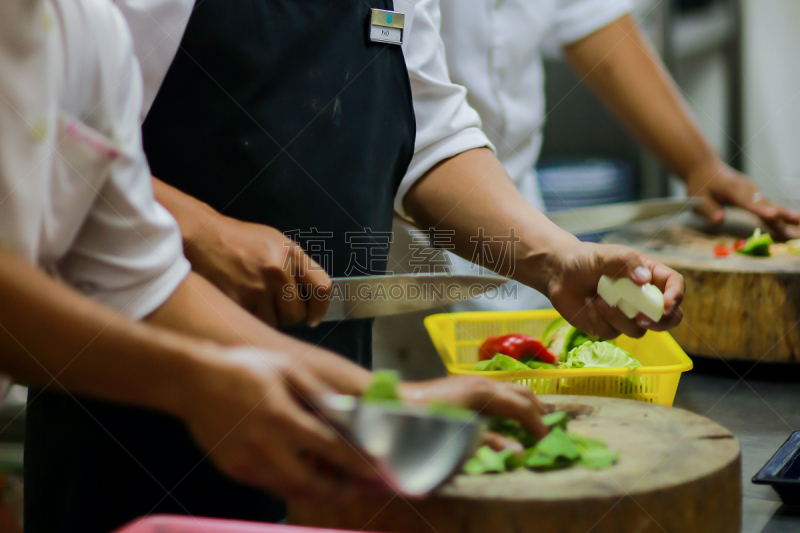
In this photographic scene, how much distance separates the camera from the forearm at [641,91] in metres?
1.63

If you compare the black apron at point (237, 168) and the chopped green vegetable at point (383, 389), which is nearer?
the chopped green vegetable at point (383, 389)

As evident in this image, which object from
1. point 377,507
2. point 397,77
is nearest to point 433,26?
point 397,77

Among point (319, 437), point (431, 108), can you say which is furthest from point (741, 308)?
point (319, 437)

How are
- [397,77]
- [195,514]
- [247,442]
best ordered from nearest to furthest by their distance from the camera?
1. [247,442]
2. [195,514]
3. [397,77]

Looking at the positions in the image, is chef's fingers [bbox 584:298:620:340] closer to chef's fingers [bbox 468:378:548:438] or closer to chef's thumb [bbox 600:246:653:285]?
chef's thumb [bbox 600:246:653:285]

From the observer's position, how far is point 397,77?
105 cm

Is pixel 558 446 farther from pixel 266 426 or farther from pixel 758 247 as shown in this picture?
pixel 758 247

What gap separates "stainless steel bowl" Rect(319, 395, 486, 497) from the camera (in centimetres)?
45

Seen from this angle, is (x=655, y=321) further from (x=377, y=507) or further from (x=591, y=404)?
(x=377, y=507)

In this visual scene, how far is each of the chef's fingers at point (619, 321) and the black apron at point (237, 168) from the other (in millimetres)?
324

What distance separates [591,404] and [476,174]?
0.41m

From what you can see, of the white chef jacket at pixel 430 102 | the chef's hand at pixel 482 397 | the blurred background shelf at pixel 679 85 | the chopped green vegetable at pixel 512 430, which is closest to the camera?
the chef's hand at pixel 482 397

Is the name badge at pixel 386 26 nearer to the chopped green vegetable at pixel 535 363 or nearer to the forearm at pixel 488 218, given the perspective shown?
the forearm at pixel 488 218

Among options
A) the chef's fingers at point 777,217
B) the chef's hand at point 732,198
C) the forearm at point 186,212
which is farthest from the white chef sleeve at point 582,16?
the forearm at point 186,212
